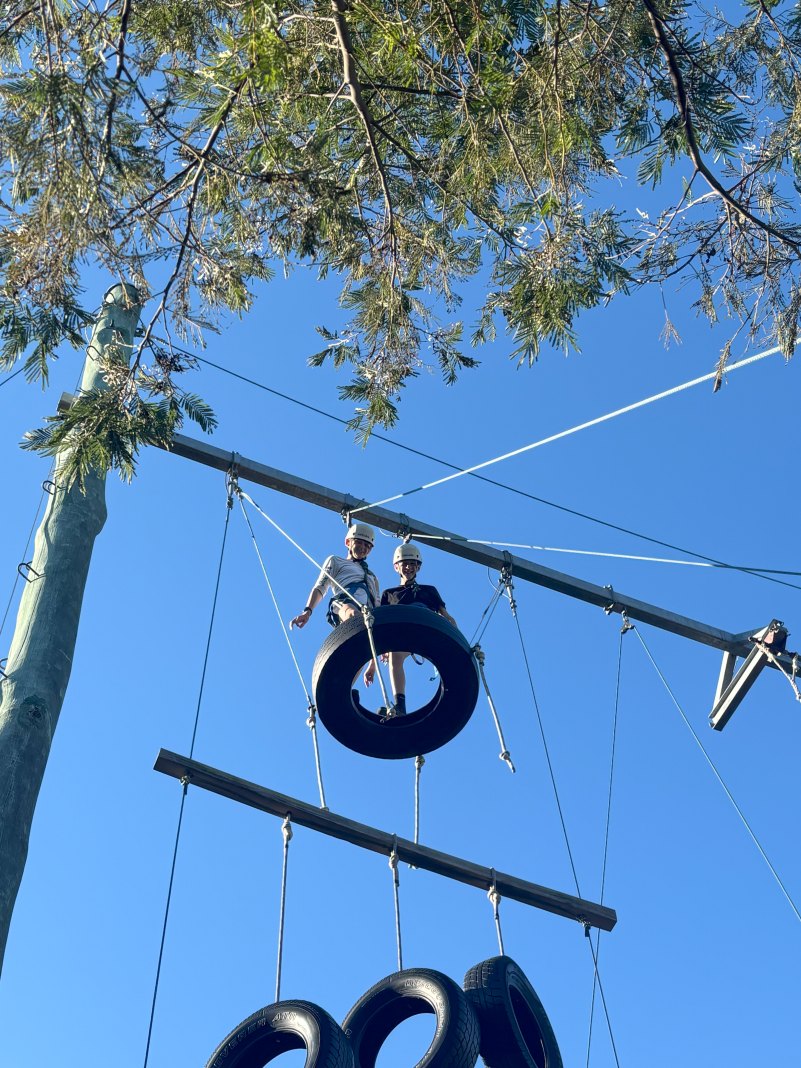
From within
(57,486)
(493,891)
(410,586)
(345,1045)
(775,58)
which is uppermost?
(775,58)

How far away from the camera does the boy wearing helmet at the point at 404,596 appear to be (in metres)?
7.12

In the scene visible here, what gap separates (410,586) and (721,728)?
10.6 ft

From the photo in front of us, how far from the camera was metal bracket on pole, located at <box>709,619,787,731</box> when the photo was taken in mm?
8664

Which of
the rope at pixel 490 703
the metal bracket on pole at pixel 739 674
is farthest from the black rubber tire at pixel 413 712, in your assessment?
the metal bracket on pole at pixel 739 674

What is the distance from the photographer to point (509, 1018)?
6.13 m

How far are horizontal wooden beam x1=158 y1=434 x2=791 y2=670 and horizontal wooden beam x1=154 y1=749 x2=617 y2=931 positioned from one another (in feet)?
7.26

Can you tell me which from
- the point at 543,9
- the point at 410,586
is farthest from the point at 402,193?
the point at 410,586

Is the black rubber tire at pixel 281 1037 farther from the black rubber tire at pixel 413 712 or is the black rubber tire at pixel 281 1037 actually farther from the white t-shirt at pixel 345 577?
the white t-shirt at pixel 345 577

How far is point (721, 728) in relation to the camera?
9148 mm

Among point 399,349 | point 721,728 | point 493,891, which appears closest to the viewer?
point 399,349

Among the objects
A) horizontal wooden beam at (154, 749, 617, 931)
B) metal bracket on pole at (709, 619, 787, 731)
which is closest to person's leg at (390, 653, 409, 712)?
horizontal wooden beam at (154, 749, 617, 931)

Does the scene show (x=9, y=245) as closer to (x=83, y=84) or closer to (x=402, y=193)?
(x=83, y=84)

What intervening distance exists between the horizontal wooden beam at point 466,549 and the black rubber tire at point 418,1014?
300 cm

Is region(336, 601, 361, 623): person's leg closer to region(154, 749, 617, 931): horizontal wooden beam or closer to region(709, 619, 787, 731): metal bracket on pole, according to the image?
region(154, 749, 617, 931): horizontal wooden beam
